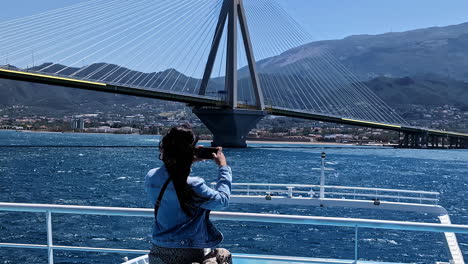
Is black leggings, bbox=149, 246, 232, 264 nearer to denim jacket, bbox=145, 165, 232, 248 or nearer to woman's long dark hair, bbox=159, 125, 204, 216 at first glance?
denim jacket, bbox=145, 165, 232, 248

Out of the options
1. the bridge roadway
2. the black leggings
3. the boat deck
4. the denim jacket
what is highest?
the bridge roadway

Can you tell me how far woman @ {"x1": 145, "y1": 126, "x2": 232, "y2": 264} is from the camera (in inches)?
100

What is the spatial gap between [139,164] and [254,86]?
15.5 m

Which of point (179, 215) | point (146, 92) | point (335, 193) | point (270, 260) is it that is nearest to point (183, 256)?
point (179, 215)

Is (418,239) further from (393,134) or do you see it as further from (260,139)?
(393,134)

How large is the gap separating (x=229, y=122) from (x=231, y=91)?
2.94 metres

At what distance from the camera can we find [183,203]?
2.56 m

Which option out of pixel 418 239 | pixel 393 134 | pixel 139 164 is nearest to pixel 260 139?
pixel 393 134

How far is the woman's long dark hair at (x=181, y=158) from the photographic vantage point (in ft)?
8.32

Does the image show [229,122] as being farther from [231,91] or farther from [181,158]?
[181,158]

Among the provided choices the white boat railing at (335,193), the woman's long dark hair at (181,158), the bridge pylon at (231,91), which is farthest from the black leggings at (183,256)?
the bridge pylon at (231,91)

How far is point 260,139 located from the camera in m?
141

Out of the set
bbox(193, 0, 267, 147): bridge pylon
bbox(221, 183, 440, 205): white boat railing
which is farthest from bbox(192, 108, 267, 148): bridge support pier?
bbox(221, 183, 440, 205): white boat railing

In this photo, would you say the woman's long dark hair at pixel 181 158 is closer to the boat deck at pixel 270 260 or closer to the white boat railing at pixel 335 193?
the boat deck at pixel 270 260
